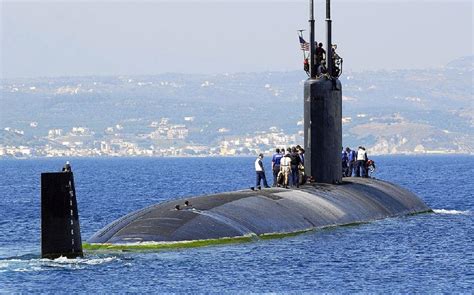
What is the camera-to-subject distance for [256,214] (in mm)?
40812

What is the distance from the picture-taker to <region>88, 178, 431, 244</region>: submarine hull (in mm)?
37344

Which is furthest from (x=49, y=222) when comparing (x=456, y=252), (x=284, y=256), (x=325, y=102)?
(x=325, y=102)

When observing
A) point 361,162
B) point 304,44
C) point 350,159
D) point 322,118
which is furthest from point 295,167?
point 361,162

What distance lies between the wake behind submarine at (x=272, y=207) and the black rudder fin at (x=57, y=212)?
0.03m

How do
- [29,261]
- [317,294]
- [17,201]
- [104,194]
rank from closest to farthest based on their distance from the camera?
[317,294]
[29,261]
[17,201]
[104,194]

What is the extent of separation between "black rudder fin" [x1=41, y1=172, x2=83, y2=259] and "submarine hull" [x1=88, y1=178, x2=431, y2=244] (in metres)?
3.00

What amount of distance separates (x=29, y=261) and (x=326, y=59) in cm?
1819

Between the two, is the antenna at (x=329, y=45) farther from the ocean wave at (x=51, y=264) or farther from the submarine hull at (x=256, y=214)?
the ocean wave at (x=51, y=264)

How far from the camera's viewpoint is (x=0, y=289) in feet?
103

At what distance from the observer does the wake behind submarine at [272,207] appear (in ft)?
111

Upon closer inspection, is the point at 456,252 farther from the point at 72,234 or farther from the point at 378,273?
the point at 72,234

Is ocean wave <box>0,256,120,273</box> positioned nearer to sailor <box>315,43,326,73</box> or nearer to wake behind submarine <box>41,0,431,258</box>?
wake behind submarine <box>41,0,431,258</box>

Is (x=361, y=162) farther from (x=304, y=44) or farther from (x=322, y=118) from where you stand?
(x=304, y=44)

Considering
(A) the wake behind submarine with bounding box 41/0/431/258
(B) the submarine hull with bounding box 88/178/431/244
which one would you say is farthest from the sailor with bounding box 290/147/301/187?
(B) the submarine hull with bounding box 88/178/431/244
